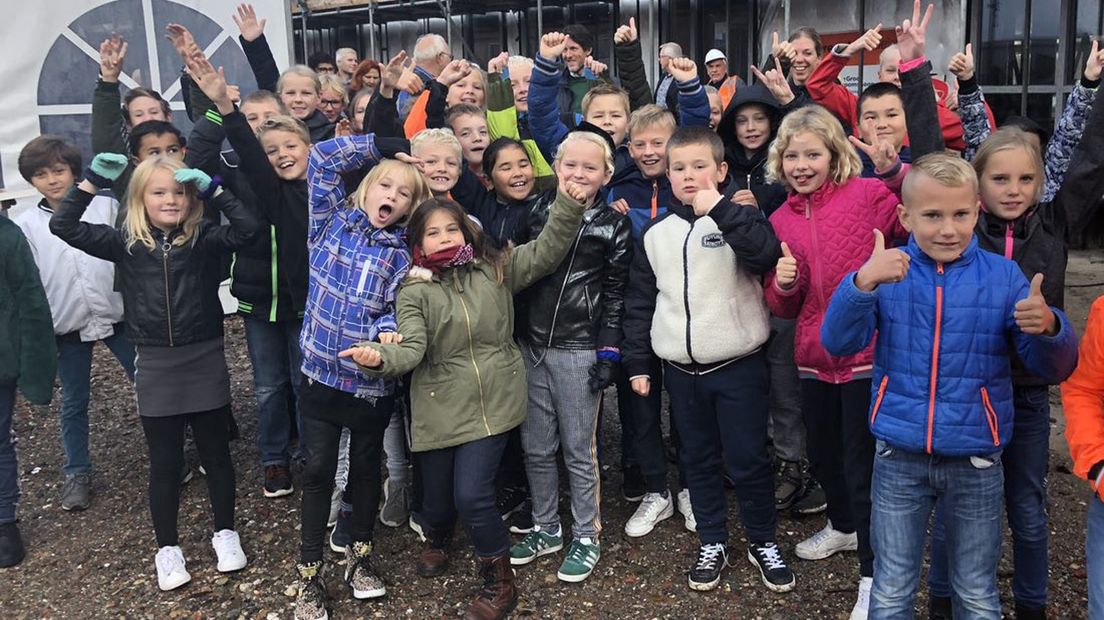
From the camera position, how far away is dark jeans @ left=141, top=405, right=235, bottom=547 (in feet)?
12.4

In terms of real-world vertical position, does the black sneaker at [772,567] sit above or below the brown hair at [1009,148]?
below

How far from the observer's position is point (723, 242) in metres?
3.45

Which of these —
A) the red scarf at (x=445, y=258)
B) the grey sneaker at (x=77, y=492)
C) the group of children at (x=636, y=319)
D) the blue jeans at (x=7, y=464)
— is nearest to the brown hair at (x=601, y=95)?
the group of children at (x=636, y=319)

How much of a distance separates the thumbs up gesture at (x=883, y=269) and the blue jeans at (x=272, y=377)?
9.65 feet

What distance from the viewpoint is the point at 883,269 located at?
8.39 feet

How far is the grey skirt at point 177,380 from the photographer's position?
3744mm

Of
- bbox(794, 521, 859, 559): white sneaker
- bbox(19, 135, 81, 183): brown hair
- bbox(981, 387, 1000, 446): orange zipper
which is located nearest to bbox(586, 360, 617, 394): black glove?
bbox(794, 521, 859, 559): white sneaker

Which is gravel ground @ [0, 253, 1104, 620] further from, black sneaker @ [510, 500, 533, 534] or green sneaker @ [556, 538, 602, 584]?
black sneaker @ [510, 500, 533, 534]

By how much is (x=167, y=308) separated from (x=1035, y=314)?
3279mm

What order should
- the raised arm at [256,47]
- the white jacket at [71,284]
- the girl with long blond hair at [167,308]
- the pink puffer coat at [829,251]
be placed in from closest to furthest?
A: the pink puffer coat at [829,251] < the girl with long blond hair at [167,308] < the white jacket at [71,284] < the raised arm at [256,47]

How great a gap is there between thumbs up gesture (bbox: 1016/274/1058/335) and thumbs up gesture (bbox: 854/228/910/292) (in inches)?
12.9

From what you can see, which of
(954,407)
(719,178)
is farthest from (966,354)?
(719,178)

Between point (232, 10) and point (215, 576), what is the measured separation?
5.48m

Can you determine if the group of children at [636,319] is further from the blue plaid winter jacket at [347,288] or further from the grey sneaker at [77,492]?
the grey sneaker at [77,492]
